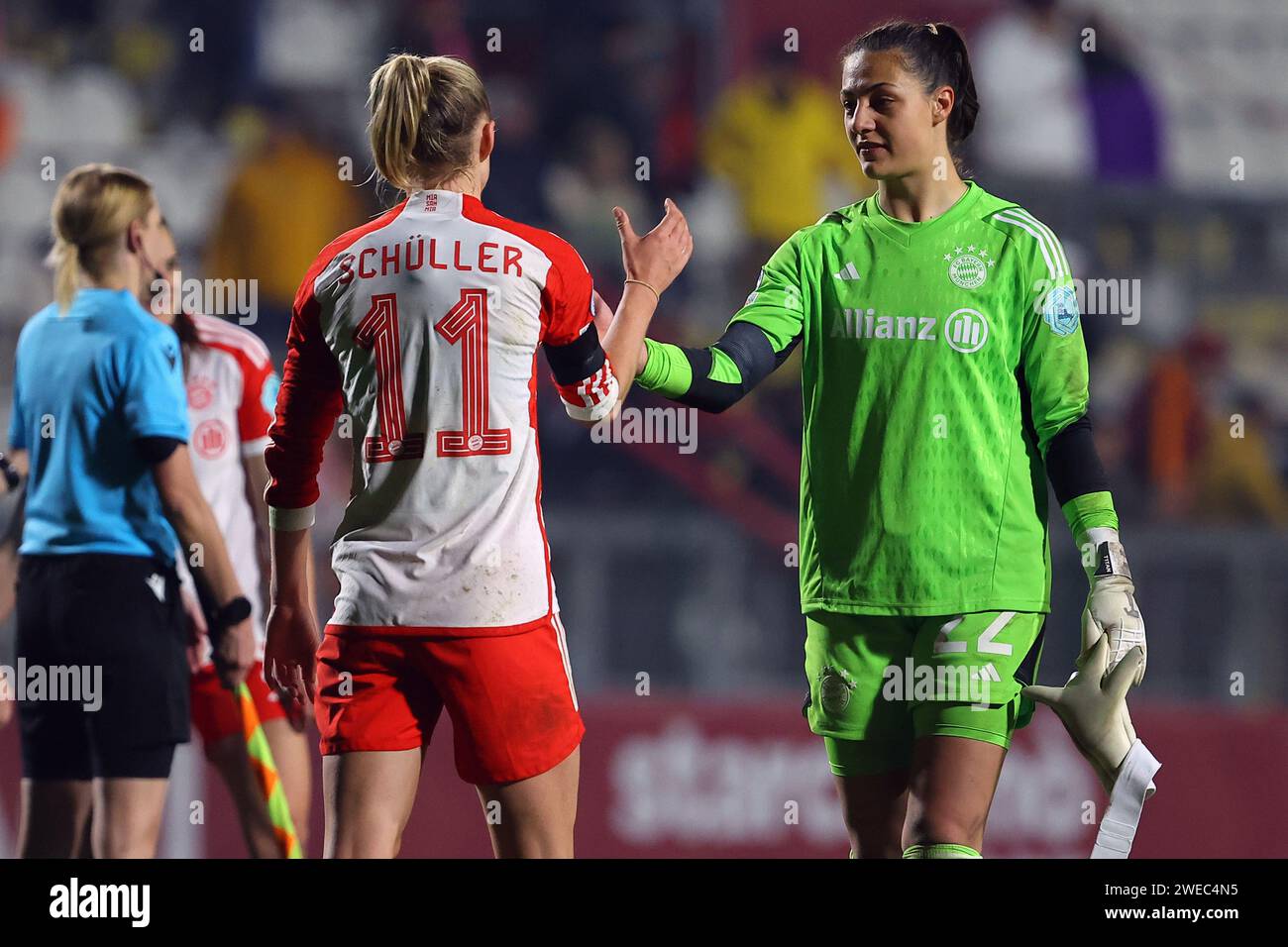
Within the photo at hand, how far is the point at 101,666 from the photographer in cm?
510

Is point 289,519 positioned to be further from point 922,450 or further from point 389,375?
point 922,450

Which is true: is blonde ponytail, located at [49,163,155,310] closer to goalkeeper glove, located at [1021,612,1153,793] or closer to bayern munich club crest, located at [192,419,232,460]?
bayern munich club crest, located at [192,419,232,460]

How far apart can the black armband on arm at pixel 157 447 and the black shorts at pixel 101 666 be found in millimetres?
334

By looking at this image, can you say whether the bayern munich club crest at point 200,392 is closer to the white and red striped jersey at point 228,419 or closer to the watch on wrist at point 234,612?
the white and red striped jersey at point 228,419

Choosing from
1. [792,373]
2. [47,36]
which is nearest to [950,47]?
[792,373]

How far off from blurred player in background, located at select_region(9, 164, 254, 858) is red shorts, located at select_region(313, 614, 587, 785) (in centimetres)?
175

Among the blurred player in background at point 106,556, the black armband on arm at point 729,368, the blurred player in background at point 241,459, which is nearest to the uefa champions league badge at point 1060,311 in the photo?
the black armband on arm at point 729,368

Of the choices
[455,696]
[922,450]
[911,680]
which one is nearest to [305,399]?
[455,696]

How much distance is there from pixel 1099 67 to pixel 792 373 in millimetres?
3140

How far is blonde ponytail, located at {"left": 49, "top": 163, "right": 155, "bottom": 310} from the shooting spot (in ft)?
17.4

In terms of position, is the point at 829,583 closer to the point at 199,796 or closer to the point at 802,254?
the point at 802,254

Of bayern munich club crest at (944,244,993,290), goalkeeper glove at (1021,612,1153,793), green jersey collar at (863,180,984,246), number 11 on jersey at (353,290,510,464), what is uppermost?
green jersey collar at (863,180,984,246)

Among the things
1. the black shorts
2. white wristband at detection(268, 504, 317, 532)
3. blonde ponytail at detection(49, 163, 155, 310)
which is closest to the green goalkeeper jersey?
white wristband at detection(268, 504, 317, 532)

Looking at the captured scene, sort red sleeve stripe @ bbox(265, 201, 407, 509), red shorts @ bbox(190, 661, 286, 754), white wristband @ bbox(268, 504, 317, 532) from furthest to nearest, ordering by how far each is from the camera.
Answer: red shorts @ bbox(190, 661, 286, 754), white wristband @ bbox(268, 504, 317, 532), red sleeve stripe @ bbox(265, 201, 407, 509)
